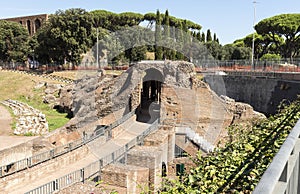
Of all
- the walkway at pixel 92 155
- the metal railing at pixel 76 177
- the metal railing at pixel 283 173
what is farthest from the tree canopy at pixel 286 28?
the metal railing at pixel 283 173

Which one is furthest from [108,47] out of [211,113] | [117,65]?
[211,113]

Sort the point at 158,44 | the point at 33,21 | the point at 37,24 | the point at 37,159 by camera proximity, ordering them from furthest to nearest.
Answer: the point at 33,21
the point at 37,24
the point at 158,44
the point at 37,159

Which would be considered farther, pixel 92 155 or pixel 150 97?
pixel 150 97

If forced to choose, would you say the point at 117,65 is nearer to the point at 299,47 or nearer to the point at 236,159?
the point at 299,47

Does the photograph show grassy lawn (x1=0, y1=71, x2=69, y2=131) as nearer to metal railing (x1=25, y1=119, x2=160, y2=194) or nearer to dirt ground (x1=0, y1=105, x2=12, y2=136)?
dirt ground (x1=0, y1=105, x2=12, y2=136)

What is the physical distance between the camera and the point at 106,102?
50.1 ft

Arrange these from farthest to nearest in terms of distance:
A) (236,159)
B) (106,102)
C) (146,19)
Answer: (146,19)
(106,102)
(236,159)

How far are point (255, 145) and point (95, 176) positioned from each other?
512 centimetres

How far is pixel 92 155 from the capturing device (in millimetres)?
11125

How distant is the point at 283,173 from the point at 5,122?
16.9m

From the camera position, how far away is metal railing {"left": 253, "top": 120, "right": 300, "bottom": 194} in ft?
3.62

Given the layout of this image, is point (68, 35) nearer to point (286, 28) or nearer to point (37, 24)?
point (286, 28)

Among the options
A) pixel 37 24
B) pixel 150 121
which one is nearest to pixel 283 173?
pixel 150 121

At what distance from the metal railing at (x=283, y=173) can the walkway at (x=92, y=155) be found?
26.8 feet
